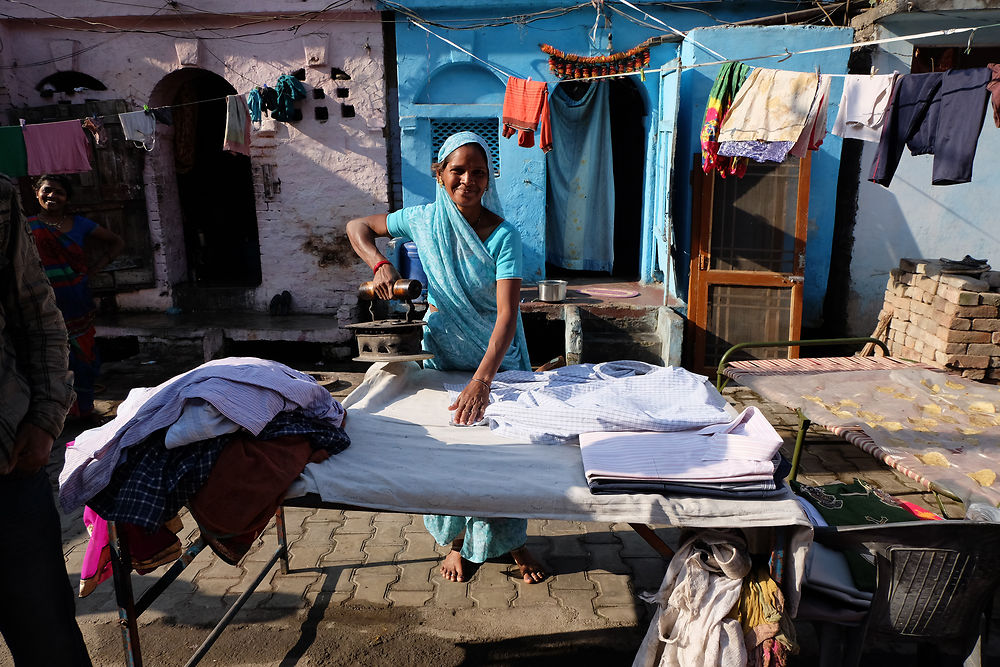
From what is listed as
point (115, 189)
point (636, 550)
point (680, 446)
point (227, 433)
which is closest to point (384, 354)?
point (227, 433)

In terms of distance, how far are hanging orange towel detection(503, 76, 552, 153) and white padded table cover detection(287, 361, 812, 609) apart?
491cm

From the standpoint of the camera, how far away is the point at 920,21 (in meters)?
6.23

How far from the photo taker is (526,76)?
280 inches

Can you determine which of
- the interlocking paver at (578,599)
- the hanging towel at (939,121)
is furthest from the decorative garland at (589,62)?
the interlocking paver at (578,599)

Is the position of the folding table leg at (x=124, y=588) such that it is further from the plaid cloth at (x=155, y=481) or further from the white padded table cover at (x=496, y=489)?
the white padded table cover at (x=496, y=489)

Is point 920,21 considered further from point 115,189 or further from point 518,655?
point 115,189

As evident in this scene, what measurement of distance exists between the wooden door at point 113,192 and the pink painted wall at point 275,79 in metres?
0.17

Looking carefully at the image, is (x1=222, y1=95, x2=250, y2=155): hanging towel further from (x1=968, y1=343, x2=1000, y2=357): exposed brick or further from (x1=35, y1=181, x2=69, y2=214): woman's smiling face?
(x1=968, y1=343, x2=1000, y2=357): exposed brick

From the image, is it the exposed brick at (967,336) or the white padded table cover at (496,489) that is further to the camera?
the exposed brick at (967,336)

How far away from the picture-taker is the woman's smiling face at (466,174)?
2.69m

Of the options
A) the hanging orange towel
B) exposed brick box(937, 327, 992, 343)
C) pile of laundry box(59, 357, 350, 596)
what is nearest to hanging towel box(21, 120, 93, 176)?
the hanging orange towel

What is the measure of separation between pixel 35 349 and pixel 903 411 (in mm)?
3997

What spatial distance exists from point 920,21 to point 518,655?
6889 mm

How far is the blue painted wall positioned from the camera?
6781 mm
